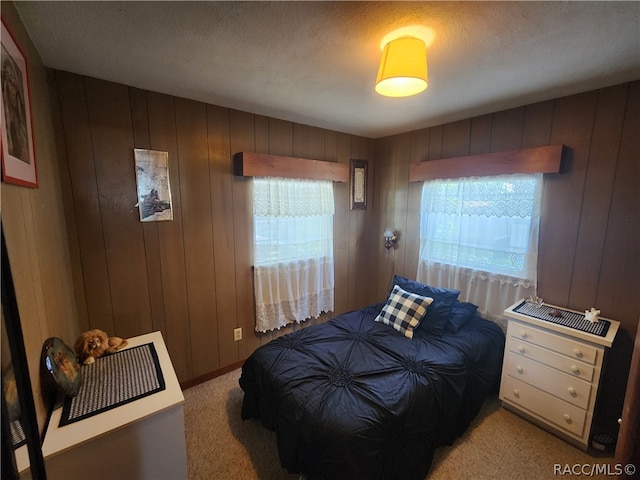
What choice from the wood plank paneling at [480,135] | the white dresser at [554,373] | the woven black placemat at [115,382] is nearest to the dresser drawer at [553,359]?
the white dresser at [554,373]

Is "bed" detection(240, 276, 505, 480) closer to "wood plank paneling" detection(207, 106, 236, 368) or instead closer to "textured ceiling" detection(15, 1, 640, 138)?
"wood plank paneling" detection(207, 106, 236, 368)

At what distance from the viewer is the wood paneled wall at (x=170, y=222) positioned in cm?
174

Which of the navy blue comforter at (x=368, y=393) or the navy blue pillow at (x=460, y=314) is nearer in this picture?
the navy blue comforter at (x=368, y=393)

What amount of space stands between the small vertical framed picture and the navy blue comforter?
1.45 m

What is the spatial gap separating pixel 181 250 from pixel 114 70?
1.21 metres

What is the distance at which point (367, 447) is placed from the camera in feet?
4.20

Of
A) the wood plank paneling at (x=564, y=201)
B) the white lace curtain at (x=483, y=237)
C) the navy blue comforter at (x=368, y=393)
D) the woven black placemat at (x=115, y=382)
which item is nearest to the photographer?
the woven black placemat at (x=115, y=382)

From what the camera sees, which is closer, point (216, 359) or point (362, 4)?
point (362, 4)

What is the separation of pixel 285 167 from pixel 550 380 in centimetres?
253

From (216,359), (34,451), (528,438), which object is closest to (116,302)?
(216,359)

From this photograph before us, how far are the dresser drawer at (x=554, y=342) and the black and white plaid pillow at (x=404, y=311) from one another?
61cm

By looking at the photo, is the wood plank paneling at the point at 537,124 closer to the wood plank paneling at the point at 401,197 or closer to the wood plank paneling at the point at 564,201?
the wood plank paneling at the point at 564,201

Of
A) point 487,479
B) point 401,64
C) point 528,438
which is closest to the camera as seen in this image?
point 401,64

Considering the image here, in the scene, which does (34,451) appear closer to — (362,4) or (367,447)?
(367,447)
